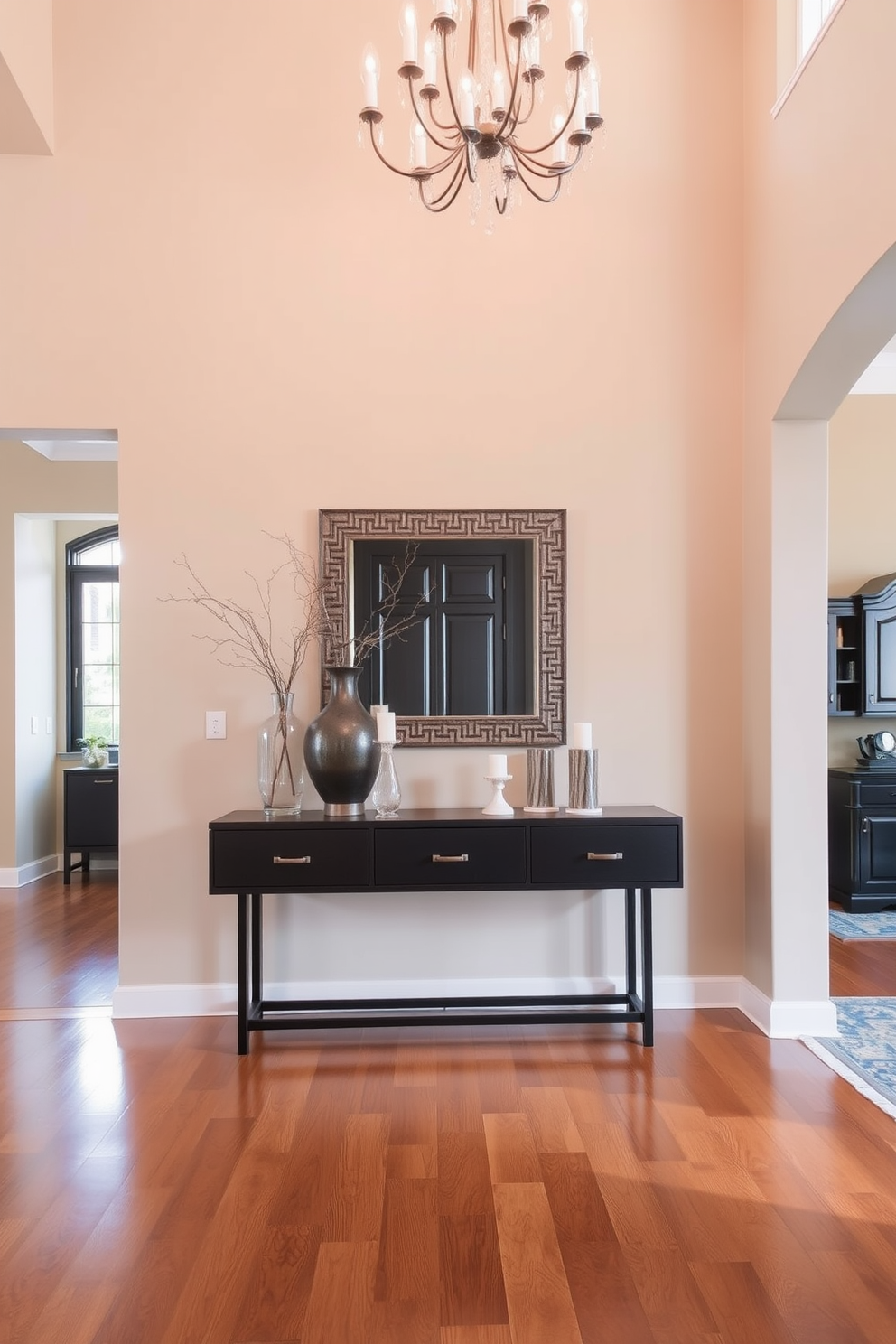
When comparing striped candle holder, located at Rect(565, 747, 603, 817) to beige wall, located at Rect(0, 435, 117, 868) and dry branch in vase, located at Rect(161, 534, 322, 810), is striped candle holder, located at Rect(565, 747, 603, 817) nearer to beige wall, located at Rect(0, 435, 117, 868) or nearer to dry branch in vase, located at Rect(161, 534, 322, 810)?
dry branch in vase, located at Rect(161, 534, 322, 810)

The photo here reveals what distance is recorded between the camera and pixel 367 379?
12.1 ft

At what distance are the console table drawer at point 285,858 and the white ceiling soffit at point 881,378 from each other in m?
4.60

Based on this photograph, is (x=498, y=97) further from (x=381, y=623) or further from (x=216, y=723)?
(x=216, y=723)

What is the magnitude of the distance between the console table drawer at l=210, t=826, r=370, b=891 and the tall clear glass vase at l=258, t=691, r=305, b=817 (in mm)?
171

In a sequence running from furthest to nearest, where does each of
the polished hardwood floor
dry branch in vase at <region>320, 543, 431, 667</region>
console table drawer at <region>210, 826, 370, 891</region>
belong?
dry branch in vase at <region>320, 543, 431, 667</region>
console table drawer at <region>210, 826, 370, 891</region>
the polished hardwood floor

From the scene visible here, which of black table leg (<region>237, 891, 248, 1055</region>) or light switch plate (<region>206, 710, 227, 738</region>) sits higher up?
light switch plate (<region>206, 710, 227, 738</region>)

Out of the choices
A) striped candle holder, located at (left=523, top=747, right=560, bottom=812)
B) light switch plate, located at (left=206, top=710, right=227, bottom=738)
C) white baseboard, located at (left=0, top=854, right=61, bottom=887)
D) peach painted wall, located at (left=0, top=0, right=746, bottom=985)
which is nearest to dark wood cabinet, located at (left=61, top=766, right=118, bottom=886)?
white baseboard, located at (left=0, top=854, right=61, bottom=887)

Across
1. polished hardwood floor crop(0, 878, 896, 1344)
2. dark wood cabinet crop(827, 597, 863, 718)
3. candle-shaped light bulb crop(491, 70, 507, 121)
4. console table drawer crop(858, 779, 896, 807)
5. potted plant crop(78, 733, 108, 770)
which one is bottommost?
polished hardwood floor crop(0, 878, 896, 1344)

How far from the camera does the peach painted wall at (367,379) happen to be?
3.65 metres

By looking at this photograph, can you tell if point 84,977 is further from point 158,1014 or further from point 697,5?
point 697,5

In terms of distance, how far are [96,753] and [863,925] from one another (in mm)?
4871

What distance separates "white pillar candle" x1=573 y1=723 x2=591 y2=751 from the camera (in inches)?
135

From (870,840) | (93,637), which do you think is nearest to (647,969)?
(870,840)

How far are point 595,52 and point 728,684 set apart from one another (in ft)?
8.16
